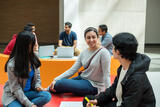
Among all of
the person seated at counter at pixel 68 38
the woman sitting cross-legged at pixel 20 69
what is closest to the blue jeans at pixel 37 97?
the woman sitting cross-legged at pixel 20 69

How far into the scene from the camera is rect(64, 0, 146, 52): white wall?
9.60 meters

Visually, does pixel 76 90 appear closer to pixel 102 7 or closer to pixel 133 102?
pixel 133 102

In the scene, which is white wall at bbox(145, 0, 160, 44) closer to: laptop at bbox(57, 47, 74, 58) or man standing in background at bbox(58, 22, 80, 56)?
man standing in background at bbox(58, 22, 80, 56)

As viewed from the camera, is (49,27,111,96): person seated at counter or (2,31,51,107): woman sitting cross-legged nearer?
(2,31,51,107): woman sitting cross-legged

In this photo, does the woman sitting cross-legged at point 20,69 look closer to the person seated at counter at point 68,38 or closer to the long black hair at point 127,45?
the long black hair at point 127,45

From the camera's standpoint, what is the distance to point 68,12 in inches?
377

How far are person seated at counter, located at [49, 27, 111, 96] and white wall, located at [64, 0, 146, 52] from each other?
588 cm

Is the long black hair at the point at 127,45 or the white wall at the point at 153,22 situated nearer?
the long black hair at the point at 127,45

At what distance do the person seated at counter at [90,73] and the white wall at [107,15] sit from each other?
232 inches

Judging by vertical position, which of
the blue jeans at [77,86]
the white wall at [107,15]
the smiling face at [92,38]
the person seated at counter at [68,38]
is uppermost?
the white wall at [107,15]

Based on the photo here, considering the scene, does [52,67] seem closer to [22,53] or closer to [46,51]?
[46,51]

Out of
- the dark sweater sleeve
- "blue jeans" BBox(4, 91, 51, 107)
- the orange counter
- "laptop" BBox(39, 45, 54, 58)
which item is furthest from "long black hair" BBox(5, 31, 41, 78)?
"laptop" BBox(39, 45, 54, 58)

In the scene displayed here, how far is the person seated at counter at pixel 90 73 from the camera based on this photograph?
3.59m

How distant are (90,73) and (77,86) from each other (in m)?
0.35
